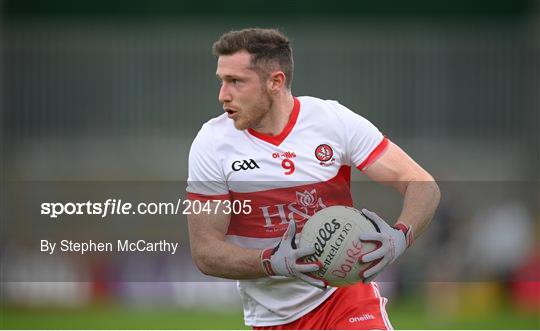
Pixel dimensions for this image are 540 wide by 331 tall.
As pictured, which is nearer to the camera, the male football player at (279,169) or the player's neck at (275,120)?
the male football player at (279,169)

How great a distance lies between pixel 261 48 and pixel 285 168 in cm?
76

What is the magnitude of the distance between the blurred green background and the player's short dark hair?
31.3 feet

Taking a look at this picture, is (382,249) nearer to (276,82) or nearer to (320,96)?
(276,82)

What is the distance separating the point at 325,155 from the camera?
677 cm

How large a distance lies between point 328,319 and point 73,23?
→ 14.2m

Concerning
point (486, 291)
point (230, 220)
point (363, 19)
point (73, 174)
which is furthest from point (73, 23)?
point (230, 220)

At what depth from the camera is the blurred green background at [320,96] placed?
16844 millimetres

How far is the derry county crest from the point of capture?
6.76 meters

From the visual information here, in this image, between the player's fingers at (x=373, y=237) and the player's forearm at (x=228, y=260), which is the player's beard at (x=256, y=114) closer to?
the player's forearm at (x=228, y=260)

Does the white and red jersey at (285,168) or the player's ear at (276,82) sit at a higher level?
the player's ear at (276,82)

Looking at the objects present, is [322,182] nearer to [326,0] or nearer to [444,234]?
[444,234]

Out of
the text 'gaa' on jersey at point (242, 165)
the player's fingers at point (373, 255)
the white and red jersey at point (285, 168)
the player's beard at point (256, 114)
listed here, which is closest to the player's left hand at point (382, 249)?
the player's fingers at point (373, 255)

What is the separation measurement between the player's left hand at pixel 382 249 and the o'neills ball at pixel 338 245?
0.04 meters

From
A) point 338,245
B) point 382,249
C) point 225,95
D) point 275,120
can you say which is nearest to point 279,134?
point 275,120
